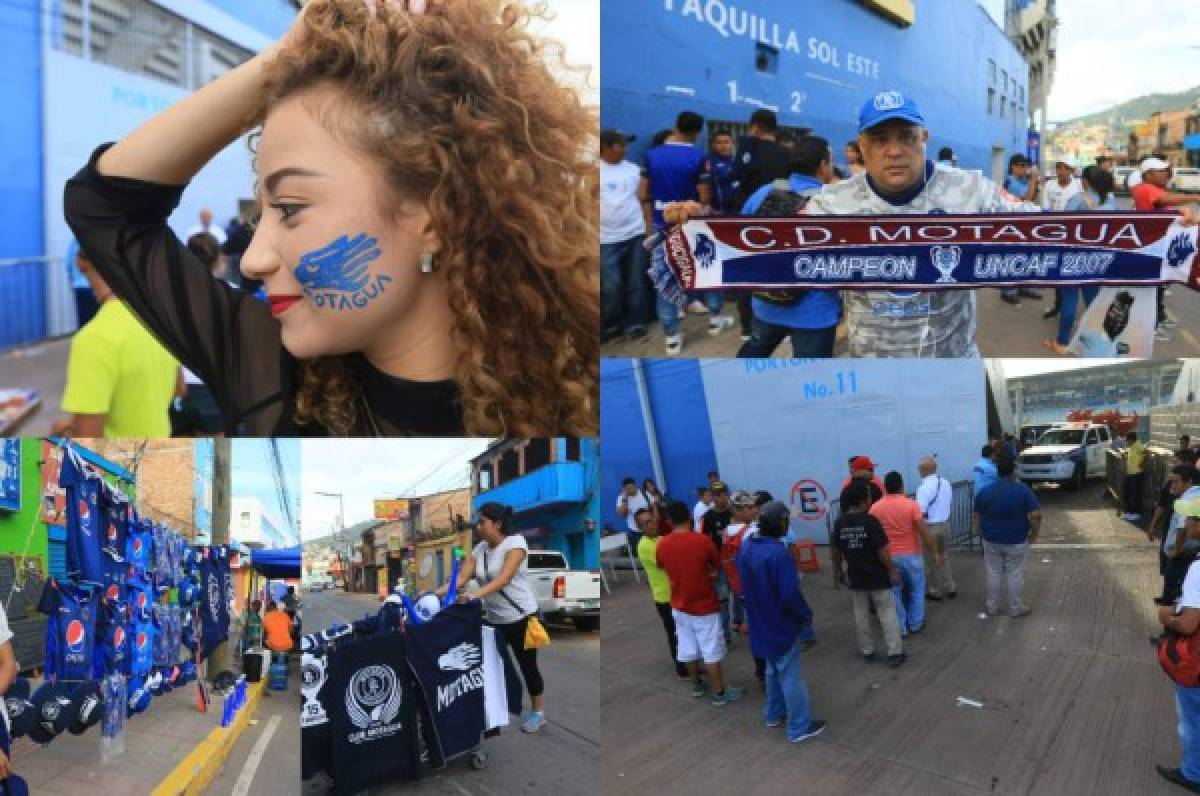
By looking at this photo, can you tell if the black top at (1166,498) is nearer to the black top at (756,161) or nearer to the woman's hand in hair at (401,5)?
the black top at (756,161)

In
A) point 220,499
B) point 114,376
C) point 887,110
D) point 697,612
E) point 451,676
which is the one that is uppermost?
point 887,110

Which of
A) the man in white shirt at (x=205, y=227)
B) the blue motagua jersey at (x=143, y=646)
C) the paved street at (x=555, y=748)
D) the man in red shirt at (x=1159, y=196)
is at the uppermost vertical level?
the man in red shirt at (x=1159, y=196)

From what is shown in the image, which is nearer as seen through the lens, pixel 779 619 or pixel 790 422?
pixel 790 422

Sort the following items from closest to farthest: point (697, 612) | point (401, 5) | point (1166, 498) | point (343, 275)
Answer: point (401, 5)
point (343, 275)
point (1166, 498)
point (697, 612)

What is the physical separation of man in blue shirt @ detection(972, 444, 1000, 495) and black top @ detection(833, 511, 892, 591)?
0.79 feet

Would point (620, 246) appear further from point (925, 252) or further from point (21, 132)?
point (21, 132)

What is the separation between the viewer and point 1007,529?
208cm

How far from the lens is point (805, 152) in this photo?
5.80 ft

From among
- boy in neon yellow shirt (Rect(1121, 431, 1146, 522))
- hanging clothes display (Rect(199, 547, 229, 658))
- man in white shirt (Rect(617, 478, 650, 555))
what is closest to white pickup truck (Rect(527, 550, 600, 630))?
man in white shirt (Rect(617, 478, 650, 555))

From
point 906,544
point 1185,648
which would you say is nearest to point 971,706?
point 906,544

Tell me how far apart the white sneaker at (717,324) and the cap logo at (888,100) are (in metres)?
0.51

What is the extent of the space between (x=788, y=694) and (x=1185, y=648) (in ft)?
2.95

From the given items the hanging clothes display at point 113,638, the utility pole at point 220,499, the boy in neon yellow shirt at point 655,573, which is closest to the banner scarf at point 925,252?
the boy in neon yellow shirt at point 655,573

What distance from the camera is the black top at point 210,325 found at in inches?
54.6
